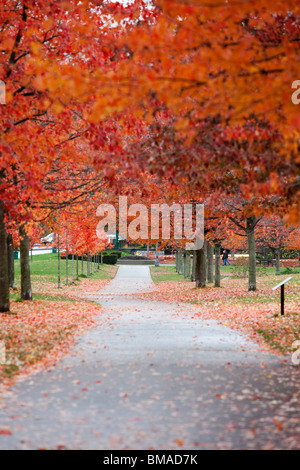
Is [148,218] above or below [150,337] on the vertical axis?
above

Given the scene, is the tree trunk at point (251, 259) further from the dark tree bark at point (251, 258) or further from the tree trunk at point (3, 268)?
the tree trunk at point (3, 268)

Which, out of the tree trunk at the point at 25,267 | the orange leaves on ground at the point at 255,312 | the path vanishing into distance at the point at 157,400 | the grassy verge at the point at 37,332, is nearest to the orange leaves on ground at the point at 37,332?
the grassy verge at the point at 37,332

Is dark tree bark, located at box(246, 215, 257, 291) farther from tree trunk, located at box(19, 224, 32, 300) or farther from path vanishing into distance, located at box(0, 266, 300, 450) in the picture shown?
path vanishing into distance, located at box(0, 266, 300, 450)

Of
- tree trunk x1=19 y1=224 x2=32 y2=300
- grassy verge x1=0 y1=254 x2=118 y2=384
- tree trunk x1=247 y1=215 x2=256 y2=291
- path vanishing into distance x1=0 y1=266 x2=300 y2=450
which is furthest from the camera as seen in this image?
tree trunk x1=247 y1=215 x2=256 y2=291

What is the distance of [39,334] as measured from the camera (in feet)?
39.0

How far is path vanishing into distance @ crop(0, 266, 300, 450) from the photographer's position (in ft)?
17.6

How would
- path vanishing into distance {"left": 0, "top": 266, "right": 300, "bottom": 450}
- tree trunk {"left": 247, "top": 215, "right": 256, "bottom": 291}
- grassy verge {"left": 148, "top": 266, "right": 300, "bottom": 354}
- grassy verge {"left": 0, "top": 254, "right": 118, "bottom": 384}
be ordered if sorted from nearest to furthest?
1. path vanishing into distance {"left": 0, "top": 266, "right": 300, "bottom": 450}
2. grassy verge {"left": 0, "top": 254, "right": 118, "bottom": 384}
3. grassy verge {"left": 148, "top": 266, "right": 300, "bottom": 354}
4. tree trunk {"left": 247, "top": 215, "right": 256, "bottom": 291}

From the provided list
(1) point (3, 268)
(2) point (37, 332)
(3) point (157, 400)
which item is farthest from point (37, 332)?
(3) point (157, 400)

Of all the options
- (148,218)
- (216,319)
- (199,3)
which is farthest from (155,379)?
(148,218)

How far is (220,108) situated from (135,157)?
9.72 ft

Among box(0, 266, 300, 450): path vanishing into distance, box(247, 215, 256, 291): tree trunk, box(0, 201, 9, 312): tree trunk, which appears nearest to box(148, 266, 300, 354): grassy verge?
box(247, 215, 256, 291): tree trunk

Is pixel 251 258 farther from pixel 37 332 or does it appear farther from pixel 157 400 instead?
pixel 157 400

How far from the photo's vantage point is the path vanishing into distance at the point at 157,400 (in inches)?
→ 211
